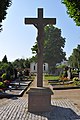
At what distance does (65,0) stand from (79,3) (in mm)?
1594

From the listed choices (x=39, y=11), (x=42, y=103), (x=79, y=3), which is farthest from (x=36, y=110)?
(x=79, y=3)

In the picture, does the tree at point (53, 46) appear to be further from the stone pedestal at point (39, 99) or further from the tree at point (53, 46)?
the stone pedestal at point (39, 99)

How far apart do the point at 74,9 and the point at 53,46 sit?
6125 centimetres

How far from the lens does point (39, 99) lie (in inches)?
466

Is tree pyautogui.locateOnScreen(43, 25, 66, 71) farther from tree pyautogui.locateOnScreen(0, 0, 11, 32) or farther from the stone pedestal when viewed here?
the stone pedestal

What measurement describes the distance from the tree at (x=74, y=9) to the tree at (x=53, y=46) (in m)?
58.9

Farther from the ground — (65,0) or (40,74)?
(65,0)

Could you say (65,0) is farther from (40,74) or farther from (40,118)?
(40,118)

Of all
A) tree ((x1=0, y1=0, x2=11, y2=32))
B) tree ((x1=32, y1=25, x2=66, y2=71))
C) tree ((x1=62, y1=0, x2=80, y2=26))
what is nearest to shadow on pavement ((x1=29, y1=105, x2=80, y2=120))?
tree ((x1=0, y1=0, x2=11, y2=32))

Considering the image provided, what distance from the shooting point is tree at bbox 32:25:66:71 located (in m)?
80.0

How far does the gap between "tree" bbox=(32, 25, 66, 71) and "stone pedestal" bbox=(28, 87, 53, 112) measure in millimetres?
67647

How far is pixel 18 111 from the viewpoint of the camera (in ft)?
38.7

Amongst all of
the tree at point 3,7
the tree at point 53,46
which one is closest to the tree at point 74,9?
the tree at point 3,7

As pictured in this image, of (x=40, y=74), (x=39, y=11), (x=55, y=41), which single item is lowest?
(x=40, y=74)
